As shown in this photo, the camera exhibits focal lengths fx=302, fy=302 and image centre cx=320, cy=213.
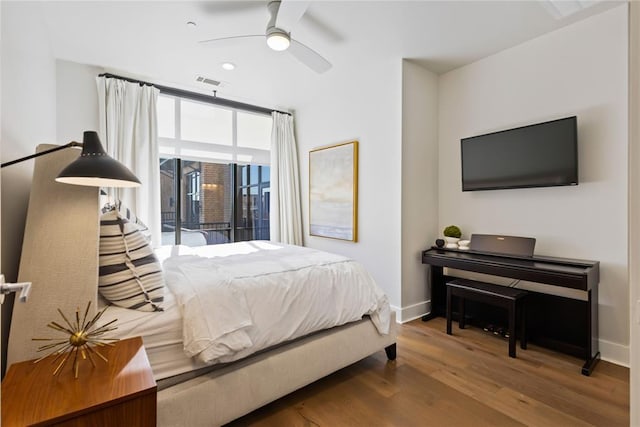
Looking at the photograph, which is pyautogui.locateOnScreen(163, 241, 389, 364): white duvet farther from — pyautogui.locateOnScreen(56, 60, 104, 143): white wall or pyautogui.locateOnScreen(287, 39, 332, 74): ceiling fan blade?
pyautogui.locateOnScreen(56, 60, 104, 143): white wall

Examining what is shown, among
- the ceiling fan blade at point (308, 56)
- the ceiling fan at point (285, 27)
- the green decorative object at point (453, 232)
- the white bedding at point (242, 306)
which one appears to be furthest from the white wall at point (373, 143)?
the white bedding at point (242, 306)

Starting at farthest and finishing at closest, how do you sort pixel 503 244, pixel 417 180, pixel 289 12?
pixel 417 180 < pixel 503 244 < pixel 289 12

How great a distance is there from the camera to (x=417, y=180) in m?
3.31

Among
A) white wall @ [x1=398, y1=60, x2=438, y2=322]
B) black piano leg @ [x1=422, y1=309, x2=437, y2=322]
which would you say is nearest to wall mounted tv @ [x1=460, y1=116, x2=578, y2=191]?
white wall @ [x1=398, y1=60, x2=438, y2=322]

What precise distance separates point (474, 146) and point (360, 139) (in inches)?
49.5

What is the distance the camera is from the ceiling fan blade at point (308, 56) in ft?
7.93

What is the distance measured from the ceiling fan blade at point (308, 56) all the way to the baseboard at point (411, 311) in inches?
98.7

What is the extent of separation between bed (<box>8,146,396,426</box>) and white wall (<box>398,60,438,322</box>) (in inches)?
72.9

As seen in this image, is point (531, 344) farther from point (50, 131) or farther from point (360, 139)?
point (50, 131)

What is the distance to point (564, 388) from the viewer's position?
2.01 m

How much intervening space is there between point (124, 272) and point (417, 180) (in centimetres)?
Result: 281

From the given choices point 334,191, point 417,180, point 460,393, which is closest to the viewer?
point 460,393

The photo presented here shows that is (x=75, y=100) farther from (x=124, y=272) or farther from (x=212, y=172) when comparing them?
(x=124, y=272)

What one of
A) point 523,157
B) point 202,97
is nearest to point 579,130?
point 523,157
